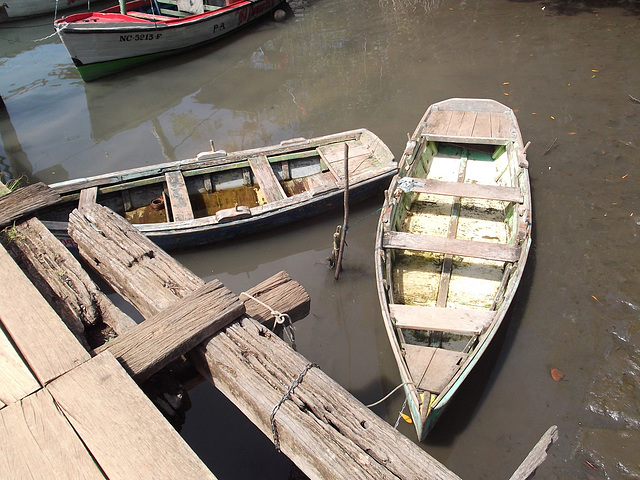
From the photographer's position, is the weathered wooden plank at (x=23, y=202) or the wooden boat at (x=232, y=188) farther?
the wooden boat at (x=232, y=188)

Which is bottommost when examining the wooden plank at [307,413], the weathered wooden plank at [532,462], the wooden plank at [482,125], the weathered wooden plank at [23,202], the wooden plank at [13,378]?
the wooden plank at [482,125]

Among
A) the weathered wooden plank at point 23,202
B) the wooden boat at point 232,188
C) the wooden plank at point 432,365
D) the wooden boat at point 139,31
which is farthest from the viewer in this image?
the wooden boat at point 139,31

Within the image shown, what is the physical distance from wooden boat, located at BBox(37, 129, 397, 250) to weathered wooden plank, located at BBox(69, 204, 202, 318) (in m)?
3.88

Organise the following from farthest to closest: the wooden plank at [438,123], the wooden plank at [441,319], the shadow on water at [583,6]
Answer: the shadow on water at [583,6] < the wooden plank at [438,123] < the wooden plank at [441,319]

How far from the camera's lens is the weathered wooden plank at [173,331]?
2.01 m

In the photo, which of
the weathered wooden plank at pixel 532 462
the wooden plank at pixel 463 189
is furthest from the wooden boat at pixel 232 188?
the weathered wooden plank at pixel 532 462

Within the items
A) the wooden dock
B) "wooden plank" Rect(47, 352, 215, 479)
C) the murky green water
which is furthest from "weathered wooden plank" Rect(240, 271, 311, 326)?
the murky green water

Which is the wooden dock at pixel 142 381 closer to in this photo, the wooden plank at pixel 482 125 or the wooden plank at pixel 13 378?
the wooden plank at pixel 13 378

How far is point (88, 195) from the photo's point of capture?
6922 millimetres

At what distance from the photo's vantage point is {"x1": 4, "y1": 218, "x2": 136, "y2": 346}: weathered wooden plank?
2.33m

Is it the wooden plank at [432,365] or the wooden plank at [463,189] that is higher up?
the wooden plank at [463,189]

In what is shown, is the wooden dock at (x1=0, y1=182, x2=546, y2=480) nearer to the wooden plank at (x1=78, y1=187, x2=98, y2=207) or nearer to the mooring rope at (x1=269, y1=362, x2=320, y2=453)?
the mooring rope at (x1=269, y1=362, x2=320, y2=453)

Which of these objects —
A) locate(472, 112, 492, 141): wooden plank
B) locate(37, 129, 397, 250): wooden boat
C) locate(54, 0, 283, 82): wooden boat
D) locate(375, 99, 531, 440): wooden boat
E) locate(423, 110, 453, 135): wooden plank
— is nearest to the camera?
locate(375, 99, 531, 440): wooden boat

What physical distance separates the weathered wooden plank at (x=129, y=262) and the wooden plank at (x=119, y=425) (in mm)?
466
